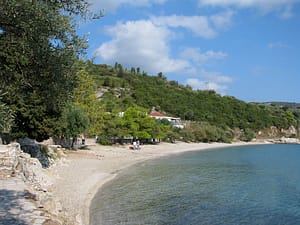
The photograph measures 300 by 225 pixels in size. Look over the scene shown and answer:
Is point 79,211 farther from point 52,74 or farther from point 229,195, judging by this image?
point 229,195

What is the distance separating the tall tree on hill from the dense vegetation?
0.06 feet

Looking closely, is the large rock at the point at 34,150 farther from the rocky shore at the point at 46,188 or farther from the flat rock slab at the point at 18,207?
the flat rock slab at the point at 18,207

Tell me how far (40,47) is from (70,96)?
9.28 ft

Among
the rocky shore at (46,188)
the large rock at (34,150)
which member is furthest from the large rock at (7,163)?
the large rock at (34,150)

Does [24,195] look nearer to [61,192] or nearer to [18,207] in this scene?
[18,207]

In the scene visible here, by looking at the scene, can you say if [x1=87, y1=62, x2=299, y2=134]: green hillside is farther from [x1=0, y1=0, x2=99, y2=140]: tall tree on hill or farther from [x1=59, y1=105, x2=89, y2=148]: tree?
[x1=0, y1=0, x2=99, y2=140]: tall tree on hill

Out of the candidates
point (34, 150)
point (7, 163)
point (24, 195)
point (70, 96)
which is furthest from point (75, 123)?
point (70, 96)

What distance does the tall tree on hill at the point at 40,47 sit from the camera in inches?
303

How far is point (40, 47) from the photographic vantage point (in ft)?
27.4

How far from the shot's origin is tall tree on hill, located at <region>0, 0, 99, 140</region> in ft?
25.3

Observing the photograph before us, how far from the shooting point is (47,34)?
831 cm

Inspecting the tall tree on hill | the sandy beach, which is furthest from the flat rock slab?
the tall tree on hill

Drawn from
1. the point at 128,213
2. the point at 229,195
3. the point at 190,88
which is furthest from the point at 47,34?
the point at 190,88

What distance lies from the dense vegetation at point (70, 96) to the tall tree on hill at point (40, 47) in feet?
0.06
